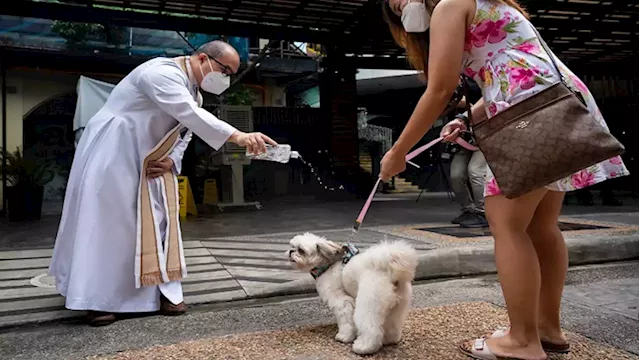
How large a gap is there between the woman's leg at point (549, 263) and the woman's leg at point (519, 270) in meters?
0.24

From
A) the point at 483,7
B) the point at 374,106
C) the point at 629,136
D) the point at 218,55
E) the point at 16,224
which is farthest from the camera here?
the point at 374,106

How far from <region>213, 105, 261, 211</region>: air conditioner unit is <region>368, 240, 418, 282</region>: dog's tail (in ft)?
24.0

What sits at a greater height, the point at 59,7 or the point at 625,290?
the point at 59,7

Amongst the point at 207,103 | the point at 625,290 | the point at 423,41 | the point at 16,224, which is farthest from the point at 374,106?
the point at 423,41

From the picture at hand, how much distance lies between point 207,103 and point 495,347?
10637 millimetres

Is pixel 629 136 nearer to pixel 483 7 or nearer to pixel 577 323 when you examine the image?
pixel 577 323

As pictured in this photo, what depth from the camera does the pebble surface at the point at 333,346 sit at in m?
2.08

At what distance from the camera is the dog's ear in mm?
2426

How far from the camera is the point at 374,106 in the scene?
1812 centimetres

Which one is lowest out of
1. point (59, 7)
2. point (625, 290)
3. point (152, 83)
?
point (625, 290)

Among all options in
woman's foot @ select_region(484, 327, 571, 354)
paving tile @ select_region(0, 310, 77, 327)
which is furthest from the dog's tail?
paving tile @ select_region(0, 310, 77, 327)


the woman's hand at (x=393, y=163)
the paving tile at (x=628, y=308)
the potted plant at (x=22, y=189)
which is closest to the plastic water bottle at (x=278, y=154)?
the woman's hand at (x=393, y=163)

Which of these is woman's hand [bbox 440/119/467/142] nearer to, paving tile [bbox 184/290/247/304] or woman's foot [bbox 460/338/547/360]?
woman's foot [bbox 460/338/547/360]

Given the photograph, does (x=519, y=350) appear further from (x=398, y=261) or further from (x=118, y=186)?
(x=118, y=186)
